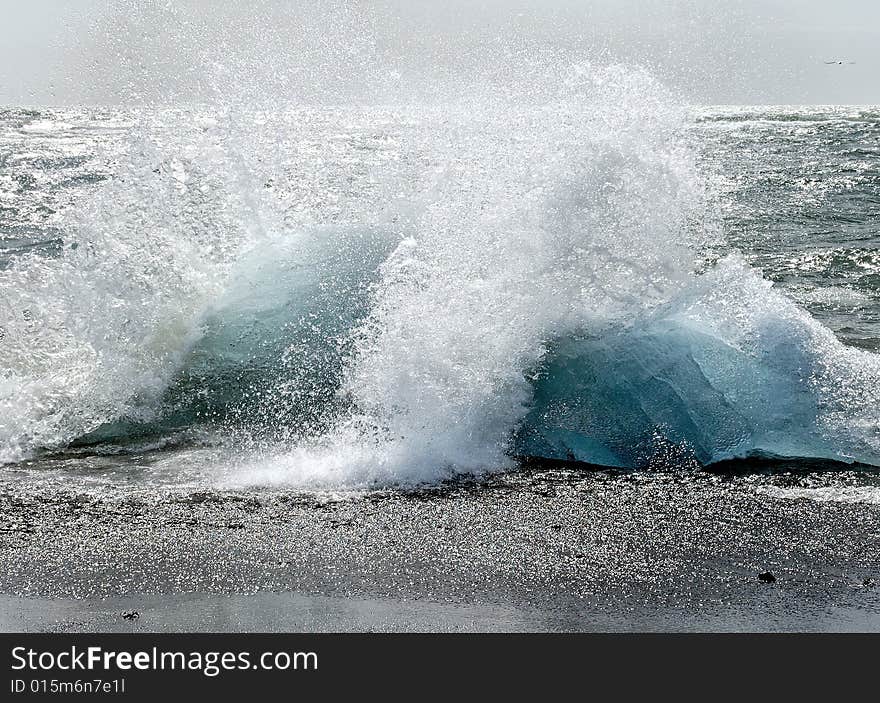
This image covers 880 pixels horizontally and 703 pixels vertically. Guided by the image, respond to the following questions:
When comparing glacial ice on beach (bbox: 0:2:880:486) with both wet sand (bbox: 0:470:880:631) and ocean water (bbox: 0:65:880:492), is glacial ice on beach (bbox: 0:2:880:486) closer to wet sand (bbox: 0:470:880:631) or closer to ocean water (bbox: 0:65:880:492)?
ocean water (bbox: 0:65:880:492)

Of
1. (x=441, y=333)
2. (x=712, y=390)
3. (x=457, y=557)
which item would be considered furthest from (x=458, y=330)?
(x=457, y=557)

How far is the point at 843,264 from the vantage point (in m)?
10.7

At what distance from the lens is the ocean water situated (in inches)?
192

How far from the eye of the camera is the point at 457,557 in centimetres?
364

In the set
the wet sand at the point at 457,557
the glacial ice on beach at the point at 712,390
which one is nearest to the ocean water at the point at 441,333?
the glacial ice on beach at the point at 712,390

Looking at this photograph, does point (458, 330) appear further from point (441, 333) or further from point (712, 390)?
point (712, 390)

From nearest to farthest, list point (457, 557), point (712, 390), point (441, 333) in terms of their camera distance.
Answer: point (457, 557)
point (712, 390)
point (441, 333)

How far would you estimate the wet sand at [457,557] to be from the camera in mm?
3150

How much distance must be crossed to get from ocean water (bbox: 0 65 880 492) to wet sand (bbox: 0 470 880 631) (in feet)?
1.18

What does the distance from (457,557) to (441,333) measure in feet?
6.10

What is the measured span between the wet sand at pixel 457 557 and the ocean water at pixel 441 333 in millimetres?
361

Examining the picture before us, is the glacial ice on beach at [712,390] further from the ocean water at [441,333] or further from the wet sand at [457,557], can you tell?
the wet sand at [457,557]

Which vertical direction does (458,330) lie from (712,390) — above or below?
above

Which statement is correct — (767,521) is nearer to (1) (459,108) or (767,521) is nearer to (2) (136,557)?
(2) (136,557)
